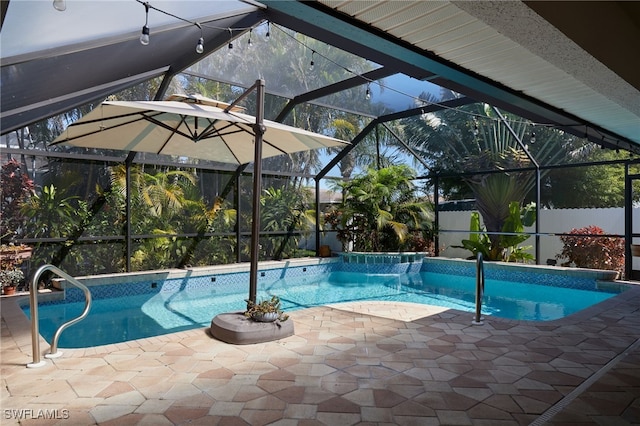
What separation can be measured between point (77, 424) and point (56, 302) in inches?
224

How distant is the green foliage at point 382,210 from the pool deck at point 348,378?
6.51 metres

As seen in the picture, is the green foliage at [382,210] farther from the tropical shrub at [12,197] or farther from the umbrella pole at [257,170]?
the tropical shrub at [12,197]

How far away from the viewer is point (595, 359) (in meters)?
3.78

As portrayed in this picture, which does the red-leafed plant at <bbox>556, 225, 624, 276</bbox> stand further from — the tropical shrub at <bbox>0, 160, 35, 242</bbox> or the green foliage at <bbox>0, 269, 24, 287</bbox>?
the tropical shrub at <bbox>0, 160, 35, 242</bbox>

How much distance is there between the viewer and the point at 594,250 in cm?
905

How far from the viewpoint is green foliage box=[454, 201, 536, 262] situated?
9844 mm

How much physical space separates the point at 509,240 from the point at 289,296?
5700 millimetres

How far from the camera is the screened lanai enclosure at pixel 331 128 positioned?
2949mm

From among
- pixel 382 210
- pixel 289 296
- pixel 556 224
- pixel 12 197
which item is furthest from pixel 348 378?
pixel 556 224

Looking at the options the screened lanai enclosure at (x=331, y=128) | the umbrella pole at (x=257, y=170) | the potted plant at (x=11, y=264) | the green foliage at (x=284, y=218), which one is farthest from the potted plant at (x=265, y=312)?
the green foliage at (x=284, y=218)

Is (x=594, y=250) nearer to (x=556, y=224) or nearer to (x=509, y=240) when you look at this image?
(x=509, y=240)

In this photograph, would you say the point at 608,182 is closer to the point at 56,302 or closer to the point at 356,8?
the point at 356,8

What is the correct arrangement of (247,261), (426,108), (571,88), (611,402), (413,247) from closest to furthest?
(611,402) → (571,88) → (426,108) → (247,261) → (413,247)

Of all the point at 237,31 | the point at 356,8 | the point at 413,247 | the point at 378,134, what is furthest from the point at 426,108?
the point at 356,8
